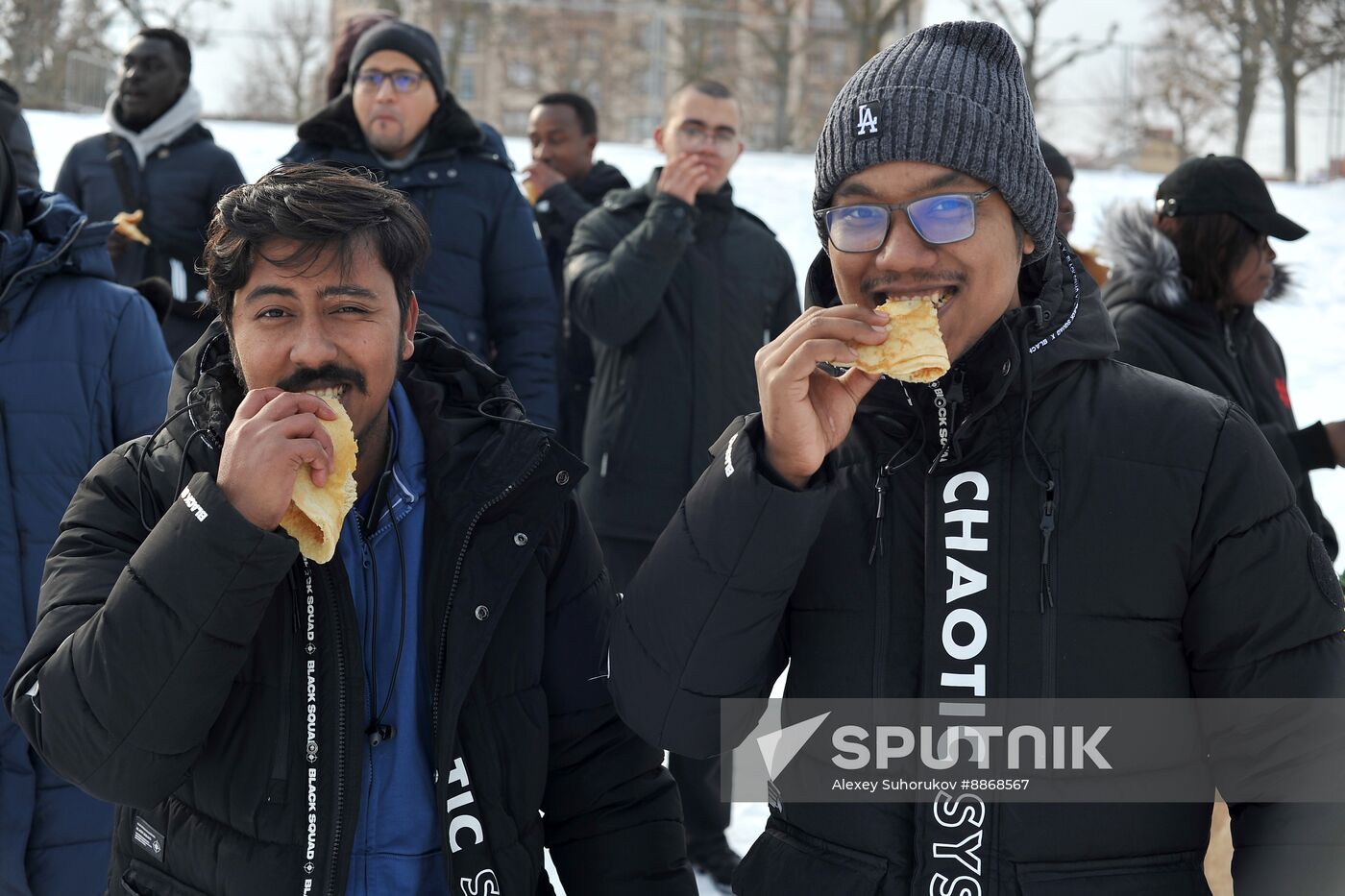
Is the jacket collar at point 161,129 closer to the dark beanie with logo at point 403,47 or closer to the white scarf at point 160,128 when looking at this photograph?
the white scarf at point 160,128

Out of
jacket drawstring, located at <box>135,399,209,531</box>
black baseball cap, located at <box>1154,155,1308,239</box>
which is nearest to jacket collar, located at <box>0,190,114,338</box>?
jacket drawstring, located at <box>135,399,209,531</box>

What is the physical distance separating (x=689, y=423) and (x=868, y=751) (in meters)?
3.03

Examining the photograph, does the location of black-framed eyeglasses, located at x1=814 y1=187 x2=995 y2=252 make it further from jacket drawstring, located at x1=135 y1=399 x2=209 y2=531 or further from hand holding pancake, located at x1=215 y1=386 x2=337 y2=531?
jacket drawstring, located at x1=135 y1=399 x2=209 y2=531

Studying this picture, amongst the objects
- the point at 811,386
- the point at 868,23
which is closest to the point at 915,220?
the point at 811,386

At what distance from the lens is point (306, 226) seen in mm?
2262

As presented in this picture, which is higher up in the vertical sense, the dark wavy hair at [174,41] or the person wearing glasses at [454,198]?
the dark wavy hair at [174,41]

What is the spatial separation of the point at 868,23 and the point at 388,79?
25380 millimetres

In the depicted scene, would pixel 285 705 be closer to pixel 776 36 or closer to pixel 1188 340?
pixel 1188 340

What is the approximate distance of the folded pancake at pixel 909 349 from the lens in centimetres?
191

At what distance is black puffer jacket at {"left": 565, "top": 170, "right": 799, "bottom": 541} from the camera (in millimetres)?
4957

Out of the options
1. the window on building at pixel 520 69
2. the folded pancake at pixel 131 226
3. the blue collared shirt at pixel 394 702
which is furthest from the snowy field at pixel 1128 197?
the window on building at pixel 520 69

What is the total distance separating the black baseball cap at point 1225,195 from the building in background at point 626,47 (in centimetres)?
2613

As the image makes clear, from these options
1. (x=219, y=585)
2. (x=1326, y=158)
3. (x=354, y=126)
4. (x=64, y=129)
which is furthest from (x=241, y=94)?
(x=219, y=585)

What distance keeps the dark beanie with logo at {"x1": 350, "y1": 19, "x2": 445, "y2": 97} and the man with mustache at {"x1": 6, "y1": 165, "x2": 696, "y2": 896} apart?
2.79 metres
